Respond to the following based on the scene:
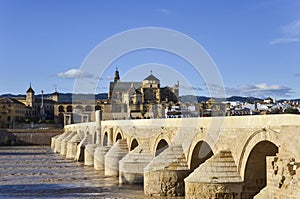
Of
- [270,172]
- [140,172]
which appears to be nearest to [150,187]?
[140,172]

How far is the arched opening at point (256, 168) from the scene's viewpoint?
45.9 feet

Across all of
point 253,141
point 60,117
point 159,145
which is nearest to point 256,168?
point 253,141

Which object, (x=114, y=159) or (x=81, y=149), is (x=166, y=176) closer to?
(x=114, y=159)

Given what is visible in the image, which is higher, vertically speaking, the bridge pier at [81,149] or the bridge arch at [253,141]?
the bridge arch at [253,141]

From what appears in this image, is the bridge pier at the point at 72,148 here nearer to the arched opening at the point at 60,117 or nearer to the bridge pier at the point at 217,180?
the bridge pier at the point at 217,180

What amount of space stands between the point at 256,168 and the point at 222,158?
4.12ft

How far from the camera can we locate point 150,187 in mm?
18875

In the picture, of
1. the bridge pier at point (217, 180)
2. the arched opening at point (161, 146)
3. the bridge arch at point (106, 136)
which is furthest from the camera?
the bridge arch at point (106, 136)

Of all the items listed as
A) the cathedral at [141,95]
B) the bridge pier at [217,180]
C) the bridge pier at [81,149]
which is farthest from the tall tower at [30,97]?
the bridge pier at [217,180]

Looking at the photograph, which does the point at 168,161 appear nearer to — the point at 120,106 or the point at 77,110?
the point at 120,106

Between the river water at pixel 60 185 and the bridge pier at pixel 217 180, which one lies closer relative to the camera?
the bridge pier at pixel 217 180

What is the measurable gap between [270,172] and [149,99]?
280ft

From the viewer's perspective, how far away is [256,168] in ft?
47.5

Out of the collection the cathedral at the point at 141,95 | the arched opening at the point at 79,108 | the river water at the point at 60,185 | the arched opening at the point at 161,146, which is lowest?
the river water at the point at 60,185
